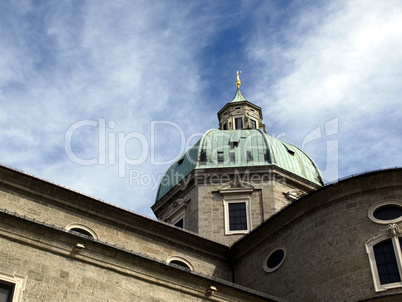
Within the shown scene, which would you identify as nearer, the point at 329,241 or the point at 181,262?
the point at 329,241

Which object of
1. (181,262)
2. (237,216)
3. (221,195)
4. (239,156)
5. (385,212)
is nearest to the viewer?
(385,212)

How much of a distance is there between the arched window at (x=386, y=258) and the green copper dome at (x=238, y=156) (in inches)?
446

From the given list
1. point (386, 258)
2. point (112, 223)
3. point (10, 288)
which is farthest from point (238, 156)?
point (10, 288)

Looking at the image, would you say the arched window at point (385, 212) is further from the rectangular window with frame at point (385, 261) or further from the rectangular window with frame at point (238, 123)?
the rectangular window with frame at point (238, 123)

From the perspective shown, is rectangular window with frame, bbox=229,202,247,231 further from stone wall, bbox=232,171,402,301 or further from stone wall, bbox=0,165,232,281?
stone wall, bbox=232,171,402,301

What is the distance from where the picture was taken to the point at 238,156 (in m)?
32.7

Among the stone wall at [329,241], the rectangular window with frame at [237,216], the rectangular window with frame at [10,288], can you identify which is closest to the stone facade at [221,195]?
the rectangular window with frame at [237,216]

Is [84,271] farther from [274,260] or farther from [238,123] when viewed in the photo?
[238,123]

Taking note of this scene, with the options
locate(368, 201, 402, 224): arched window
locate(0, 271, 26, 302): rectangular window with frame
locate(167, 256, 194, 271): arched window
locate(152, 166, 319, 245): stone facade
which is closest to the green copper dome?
locate(152, 166, 319, 245): stone facade

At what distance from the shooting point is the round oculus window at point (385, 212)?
837 inches

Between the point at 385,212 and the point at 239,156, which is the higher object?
the point at 239,156

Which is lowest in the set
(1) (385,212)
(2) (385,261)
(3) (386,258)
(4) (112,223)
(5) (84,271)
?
(5) (84,271)

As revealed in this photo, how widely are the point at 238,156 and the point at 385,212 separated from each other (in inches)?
476

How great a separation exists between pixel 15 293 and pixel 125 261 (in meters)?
3.62
